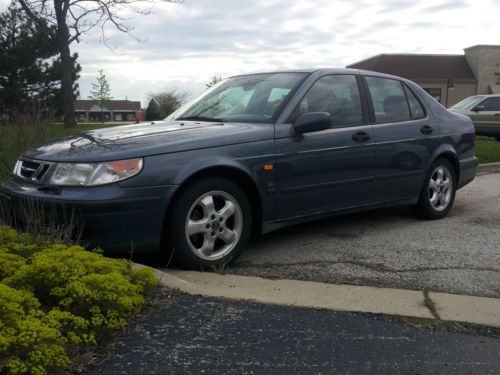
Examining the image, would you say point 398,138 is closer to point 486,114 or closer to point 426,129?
point 426,129

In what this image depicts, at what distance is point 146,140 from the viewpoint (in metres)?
4.00

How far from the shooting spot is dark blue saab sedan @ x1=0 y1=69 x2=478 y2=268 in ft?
12.2

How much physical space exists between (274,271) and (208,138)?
1.12 m

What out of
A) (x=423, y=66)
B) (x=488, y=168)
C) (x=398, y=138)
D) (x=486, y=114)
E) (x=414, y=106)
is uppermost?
(x=423, y=66)

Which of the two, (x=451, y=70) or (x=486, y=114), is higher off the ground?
(x=451, y=70)

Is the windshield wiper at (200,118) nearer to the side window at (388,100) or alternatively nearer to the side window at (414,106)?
the side window at (388,100)

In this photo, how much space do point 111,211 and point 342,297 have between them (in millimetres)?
1586

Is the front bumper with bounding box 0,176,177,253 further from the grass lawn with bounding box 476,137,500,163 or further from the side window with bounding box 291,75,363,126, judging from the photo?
the grass lawn with bounding box 476,137,500,163

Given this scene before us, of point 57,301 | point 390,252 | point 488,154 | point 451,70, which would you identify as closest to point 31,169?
point 57,301

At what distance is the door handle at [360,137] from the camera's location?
5.02m

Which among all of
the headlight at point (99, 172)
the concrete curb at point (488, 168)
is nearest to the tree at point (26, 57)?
the concrete curb at point (488, 168)

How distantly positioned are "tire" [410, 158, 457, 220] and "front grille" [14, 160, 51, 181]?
3804 mm

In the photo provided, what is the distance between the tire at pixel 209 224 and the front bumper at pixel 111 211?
127mm

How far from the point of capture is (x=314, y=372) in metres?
2.52
